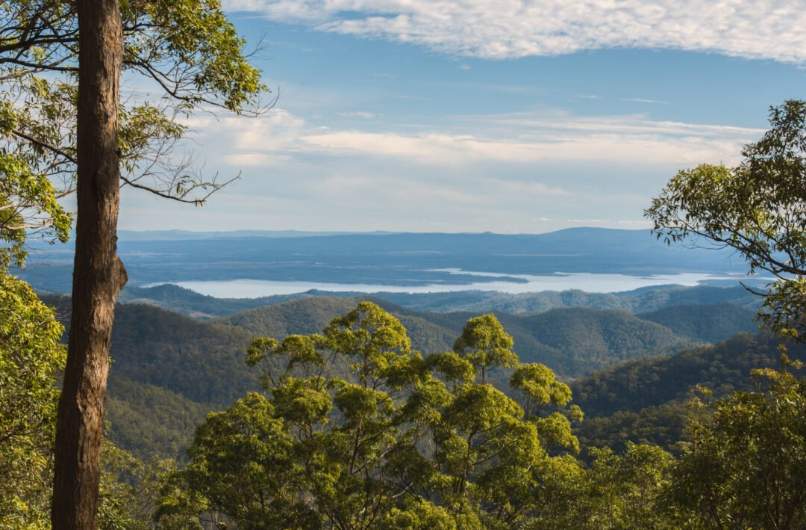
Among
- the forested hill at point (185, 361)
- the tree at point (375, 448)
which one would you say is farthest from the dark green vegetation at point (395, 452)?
the forested hill at point (185, 361)

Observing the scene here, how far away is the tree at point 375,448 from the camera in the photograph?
13.7 meters

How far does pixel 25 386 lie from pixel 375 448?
8.88 metres

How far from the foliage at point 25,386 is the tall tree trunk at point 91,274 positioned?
3209 millimetres

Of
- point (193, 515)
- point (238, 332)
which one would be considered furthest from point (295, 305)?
point (193, 515)

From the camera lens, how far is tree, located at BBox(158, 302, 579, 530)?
13672 mm

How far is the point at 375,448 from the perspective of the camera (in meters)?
15.1

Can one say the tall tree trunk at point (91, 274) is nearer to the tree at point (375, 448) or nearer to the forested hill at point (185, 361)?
the tree at point (375, 448)

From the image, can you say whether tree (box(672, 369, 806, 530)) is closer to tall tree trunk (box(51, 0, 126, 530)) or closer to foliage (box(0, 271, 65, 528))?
tall tree trunk (box(51, 0, 126, 530))

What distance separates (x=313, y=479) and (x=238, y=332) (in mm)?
142986

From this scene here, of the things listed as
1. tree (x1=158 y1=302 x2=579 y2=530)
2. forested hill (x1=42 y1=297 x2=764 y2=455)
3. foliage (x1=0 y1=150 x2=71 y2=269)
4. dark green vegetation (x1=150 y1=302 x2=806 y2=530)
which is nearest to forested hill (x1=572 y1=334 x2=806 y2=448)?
forested hill (x1=42 y1=297 x2=764 y2=455)

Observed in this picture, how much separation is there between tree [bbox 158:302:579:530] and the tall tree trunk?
377 inches

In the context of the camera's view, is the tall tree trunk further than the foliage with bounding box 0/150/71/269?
No

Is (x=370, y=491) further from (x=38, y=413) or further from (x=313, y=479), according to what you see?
(x=38, y=413)

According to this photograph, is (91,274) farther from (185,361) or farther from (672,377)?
(185,361)
